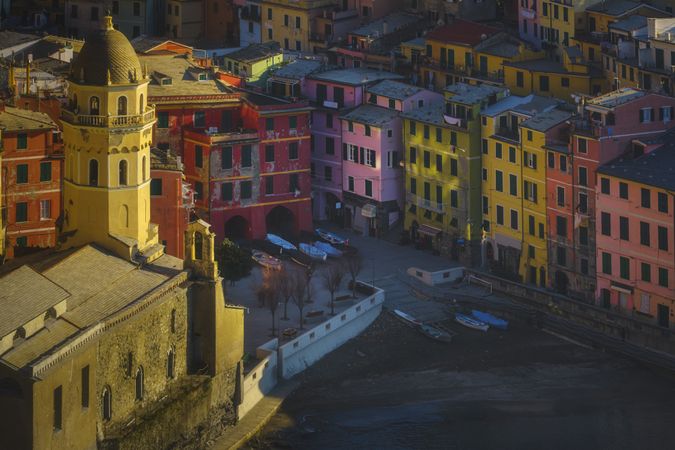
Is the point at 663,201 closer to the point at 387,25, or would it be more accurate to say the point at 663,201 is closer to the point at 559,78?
the point at 559,78

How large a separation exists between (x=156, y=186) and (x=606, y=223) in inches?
982

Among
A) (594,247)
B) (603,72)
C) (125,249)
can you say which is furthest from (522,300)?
(125,249)

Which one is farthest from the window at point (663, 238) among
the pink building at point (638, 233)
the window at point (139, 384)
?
the window at point (139, 384)

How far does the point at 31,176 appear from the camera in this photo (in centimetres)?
15050

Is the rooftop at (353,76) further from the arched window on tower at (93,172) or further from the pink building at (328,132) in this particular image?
the arched window on tower at (93,172)

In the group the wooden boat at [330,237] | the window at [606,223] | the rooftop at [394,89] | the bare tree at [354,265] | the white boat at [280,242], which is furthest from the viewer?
the rooftop at [394,89]

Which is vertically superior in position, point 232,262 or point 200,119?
point 200,119

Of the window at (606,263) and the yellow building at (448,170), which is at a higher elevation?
the yellow building at (448,170)

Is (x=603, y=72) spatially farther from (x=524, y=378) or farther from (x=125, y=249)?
(x=125, y=249)

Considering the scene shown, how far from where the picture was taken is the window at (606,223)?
153500 millimetres

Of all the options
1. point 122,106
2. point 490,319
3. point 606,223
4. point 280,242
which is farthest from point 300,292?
point 122,106

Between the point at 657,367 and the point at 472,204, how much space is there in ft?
64.3

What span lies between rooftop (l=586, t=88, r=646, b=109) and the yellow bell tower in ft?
97.2

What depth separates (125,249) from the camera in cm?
13588
